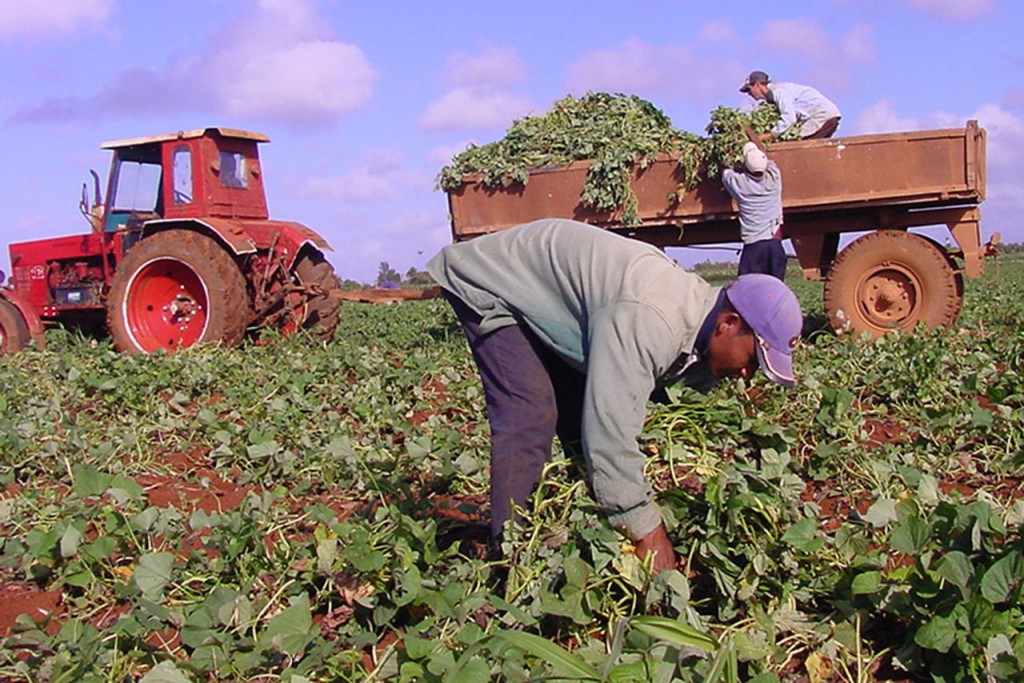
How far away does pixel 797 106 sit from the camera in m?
8.56

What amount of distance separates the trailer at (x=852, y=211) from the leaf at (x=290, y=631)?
6.21 m

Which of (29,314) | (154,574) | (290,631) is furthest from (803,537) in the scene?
(29,314)

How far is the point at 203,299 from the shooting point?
30.7ft

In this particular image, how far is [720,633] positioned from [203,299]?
7.35 m

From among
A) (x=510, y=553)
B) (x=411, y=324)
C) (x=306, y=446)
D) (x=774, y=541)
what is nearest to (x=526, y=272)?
(x=510, y=553)

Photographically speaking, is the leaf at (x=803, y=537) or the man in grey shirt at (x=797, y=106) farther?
the man in grey shirt at (x=797, y=106)

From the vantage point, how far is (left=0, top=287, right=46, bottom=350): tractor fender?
970 centimetres

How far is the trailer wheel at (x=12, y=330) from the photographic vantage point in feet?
31.9

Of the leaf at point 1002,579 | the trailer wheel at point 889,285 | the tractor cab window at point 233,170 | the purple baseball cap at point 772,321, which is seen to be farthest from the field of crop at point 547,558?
the tractor cab window at point 233,170

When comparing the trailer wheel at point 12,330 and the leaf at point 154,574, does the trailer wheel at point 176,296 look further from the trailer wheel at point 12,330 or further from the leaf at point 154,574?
the leaf at point 154,574

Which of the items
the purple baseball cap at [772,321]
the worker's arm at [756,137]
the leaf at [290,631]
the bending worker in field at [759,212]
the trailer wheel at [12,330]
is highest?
the worker's arm at [756,137]

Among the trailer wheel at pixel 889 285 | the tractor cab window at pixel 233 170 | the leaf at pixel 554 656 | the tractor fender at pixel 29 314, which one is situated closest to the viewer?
the leaf at pixel 554 656

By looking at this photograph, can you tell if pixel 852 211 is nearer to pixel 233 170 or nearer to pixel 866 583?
pixel 233 170

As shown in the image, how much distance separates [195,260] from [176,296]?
0.73 metres
